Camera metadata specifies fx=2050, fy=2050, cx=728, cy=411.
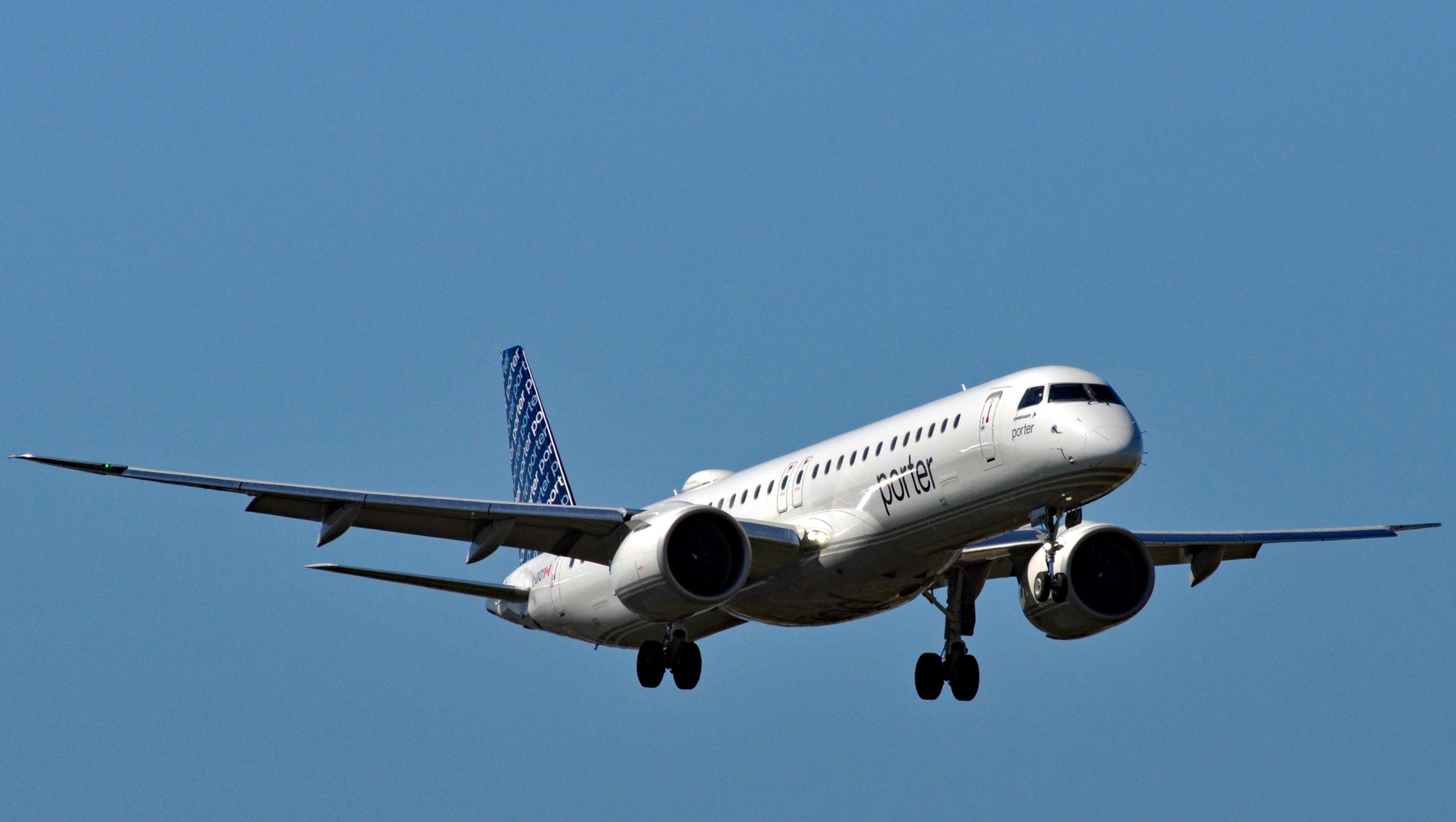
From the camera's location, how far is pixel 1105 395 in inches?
1419

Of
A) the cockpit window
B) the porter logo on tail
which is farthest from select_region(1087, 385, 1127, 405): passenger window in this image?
the porter logo on tail

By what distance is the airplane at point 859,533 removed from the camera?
3578 cm

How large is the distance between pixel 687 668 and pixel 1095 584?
8417 millimetres

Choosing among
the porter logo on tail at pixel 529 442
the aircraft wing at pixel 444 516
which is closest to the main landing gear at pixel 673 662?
the aircraft wing at pixel 444 516

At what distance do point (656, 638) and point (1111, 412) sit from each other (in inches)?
487

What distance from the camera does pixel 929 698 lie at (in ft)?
141

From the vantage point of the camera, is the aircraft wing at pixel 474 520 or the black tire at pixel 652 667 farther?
the black tire at pixel 652 667

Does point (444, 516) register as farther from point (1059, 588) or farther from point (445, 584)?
point (1059, 588)

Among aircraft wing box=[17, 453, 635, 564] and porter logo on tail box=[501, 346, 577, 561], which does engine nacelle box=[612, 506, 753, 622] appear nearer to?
aircraft wing box=[17, 453, 635, 564]

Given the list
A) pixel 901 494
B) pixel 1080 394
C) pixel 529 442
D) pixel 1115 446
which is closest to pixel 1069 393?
pixel 1080 394

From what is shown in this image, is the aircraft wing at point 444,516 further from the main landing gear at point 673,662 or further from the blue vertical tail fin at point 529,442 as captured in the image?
the blue vertical tail fin at point 529,442

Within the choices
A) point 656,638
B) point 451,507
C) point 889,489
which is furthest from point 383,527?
point 889,489

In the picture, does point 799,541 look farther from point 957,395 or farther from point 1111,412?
point 1111,412

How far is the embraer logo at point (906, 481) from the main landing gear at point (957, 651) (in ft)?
16.8
